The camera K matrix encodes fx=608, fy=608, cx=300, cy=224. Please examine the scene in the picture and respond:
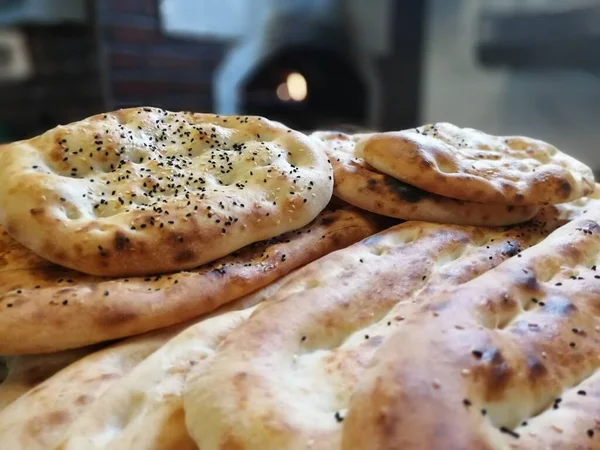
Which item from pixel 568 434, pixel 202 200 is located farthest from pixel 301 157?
pixel 568 434

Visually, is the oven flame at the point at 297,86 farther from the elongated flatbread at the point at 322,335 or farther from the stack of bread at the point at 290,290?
the elongated flatbread at the point at 322,335

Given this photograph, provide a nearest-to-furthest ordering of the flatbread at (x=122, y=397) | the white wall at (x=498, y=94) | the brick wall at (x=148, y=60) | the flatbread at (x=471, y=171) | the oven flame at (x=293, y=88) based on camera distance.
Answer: the flatbread at (x=122, y=397) → the flatbread at (x=471, y=171) → the brick wall at (x=148, y=60) → the white wall at (x=498, y=94) → the oven flame at (x=293, y=88)

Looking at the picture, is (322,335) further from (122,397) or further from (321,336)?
(122,397)

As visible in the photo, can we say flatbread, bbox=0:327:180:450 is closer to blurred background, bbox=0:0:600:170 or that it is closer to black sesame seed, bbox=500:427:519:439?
black sesame seed, bbox=500:427:519:439

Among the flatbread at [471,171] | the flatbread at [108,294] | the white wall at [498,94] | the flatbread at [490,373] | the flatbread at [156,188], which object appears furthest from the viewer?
the white wall at [498,94]

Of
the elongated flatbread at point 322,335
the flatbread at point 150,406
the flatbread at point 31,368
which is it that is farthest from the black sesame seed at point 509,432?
the flatbread at point 31,368

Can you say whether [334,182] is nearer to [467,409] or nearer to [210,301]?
[210,301]

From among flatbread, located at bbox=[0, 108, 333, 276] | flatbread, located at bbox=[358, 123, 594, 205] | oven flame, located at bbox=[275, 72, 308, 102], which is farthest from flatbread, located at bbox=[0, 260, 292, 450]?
oven flame, located at bbox=[275, 72, 308, 102]
